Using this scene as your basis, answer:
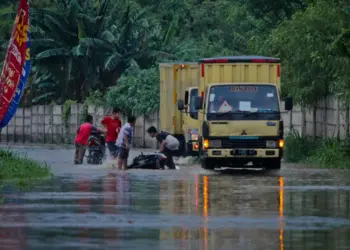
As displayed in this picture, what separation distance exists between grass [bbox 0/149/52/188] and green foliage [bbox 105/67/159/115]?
21674 millimetres

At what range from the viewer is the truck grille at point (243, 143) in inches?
1228

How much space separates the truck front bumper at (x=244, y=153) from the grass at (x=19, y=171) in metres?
4.32

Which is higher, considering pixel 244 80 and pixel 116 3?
pixel 116 3

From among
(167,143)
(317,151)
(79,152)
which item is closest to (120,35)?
(79,152)

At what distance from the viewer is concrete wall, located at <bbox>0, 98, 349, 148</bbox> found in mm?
37906

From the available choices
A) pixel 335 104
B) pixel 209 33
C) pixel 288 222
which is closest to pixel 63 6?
pixel 209 33

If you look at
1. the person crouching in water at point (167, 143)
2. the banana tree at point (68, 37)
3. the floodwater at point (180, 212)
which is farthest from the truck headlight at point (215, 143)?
the banana tree at point (68, 37)

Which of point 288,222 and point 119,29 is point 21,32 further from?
point 119,29

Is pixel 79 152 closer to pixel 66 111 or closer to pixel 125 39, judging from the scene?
pixel 66 111

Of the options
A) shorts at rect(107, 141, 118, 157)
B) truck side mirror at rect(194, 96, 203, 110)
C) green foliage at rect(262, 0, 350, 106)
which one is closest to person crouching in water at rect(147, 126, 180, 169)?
truck side mirror at rect(194, 96, 203, 110)

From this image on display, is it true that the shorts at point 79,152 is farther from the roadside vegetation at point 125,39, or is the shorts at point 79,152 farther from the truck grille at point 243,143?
the roadside vegetation at point 125,39

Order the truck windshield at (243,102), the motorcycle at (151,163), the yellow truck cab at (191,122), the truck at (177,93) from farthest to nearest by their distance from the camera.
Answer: the truck at (177,93) < the yellow truck cab at (191,122) < the motorcycle at (151,163) < the truck windshield at (243,102)

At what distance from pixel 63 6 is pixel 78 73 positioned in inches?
142

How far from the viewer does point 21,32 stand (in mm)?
29734
